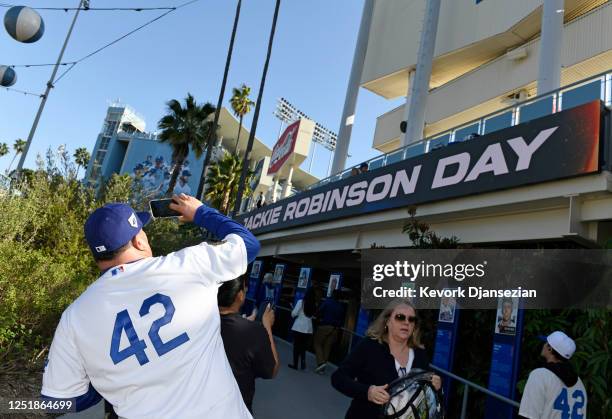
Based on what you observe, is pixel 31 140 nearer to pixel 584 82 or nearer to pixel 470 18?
pixel 584 82

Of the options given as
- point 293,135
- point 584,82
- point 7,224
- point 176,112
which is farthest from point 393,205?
point 176,112

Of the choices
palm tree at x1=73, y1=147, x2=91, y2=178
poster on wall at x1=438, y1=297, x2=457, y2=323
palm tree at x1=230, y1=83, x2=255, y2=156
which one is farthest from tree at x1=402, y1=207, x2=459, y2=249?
palm tree at x1=73, y1=147, x2=91, y2=178

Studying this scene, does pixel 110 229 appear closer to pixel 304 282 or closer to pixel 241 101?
pixel 304 282

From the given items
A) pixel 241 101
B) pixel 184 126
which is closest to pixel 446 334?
pixel 184 126

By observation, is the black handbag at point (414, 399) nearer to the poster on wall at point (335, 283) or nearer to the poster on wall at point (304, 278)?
the poster on wall at point (335, 283)

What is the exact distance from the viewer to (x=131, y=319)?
1.62m

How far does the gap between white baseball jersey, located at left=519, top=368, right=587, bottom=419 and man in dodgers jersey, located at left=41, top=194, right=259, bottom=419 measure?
10.9ft

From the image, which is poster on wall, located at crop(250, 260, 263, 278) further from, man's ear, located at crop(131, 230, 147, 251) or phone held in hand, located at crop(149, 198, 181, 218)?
man's ear, located at crop(131, 230, 147, 251)

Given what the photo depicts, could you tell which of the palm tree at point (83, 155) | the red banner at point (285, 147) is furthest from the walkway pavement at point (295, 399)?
the palm tree at point (83, 155)

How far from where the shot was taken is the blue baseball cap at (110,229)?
179 centimetres

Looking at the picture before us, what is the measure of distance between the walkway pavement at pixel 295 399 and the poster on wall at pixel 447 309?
2391 millimetres

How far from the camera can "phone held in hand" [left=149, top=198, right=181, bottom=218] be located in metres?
2.17

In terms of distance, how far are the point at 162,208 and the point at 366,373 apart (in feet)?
6.07

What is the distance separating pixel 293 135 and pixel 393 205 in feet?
69.8
